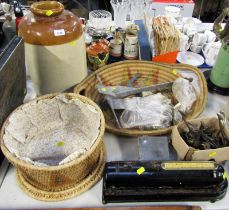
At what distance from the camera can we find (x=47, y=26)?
2.63 ft

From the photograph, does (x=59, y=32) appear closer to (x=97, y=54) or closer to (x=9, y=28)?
(x=97, y=54)

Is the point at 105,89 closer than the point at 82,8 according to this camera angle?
Yes

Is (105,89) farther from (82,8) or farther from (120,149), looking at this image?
(82,8)

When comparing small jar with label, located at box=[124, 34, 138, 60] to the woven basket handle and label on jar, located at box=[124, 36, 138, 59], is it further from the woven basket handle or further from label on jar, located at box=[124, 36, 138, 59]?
the woven basket handle

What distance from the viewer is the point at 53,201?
637 millimetres

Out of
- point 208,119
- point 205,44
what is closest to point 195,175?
point 208,119

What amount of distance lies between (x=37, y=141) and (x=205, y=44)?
90 cm

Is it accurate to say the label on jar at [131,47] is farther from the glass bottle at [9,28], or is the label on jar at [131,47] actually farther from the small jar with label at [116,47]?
the glass bottle at [9,28]

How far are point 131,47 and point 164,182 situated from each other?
653 mm

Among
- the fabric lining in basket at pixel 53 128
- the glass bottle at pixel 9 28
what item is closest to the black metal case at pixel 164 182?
the fabric lining in basket at pixel 53 128

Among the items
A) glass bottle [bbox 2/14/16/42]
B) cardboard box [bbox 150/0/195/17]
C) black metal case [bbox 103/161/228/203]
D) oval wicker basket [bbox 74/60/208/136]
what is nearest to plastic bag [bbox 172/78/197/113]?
oval wicker basket [bbox 74/60/208/136]

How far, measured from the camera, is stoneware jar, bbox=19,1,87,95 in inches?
31.5

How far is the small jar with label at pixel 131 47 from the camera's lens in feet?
3.58

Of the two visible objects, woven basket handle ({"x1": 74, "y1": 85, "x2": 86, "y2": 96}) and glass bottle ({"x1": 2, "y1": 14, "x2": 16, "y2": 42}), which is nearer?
woven basket handle ({"x1": 74, "y1": 85, "x2": 86, "y2": 96})
